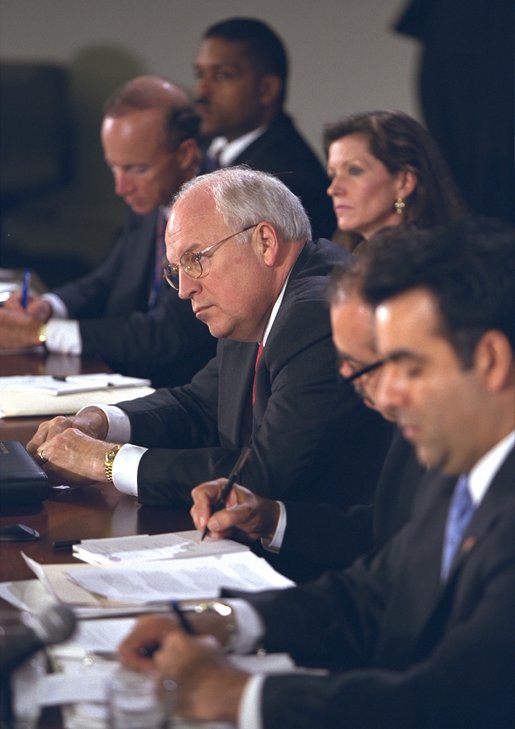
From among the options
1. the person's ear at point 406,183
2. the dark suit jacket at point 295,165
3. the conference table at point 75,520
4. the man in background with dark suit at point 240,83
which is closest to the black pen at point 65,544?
the conference table at point 75,520

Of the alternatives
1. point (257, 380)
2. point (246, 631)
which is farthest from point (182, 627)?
point (257, 380)

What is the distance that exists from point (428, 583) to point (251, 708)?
0.34 meters

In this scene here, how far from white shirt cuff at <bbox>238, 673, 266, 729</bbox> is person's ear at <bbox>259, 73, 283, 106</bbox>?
407 centimetres

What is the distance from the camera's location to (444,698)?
4.75ft

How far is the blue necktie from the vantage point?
167 cm

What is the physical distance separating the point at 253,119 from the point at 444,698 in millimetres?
4110

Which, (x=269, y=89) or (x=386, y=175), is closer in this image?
(x=386, y=175)

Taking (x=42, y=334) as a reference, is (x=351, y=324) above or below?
above

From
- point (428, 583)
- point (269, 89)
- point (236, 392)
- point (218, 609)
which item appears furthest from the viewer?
point (269, 89)

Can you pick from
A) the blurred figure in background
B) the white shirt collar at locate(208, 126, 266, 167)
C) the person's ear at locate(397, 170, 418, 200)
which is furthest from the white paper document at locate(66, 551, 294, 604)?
Result: the white shirt collar at locate(208, 126, 266, 167)

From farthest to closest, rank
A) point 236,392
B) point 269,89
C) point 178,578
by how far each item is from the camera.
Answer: point 269,89 < point 236,392 < point 178,578

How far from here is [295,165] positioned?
4793 mm

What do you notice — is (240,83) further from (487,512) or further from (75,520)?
(487,512)

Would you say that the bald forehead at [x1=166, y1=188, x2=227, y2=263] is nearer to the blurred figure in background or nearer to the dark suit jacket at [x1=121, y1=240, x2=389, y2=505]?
the dark suit jacket at [x1=121, y1=240, x2=389, y2=505]
